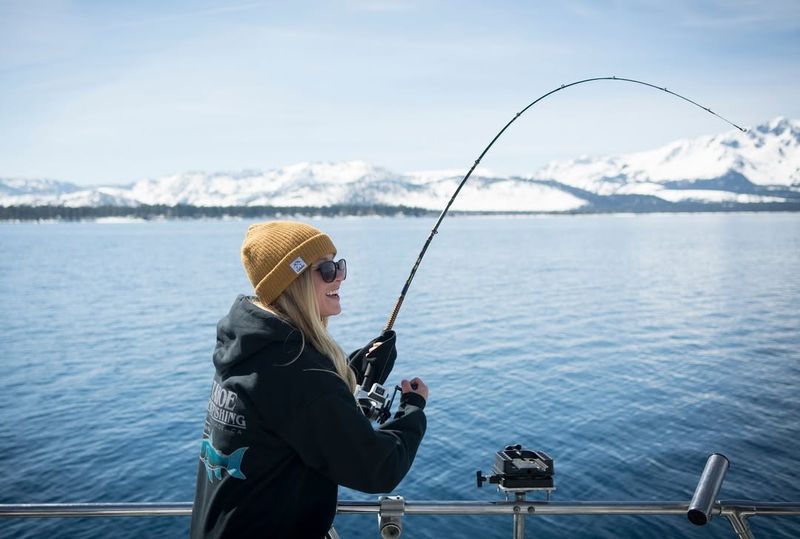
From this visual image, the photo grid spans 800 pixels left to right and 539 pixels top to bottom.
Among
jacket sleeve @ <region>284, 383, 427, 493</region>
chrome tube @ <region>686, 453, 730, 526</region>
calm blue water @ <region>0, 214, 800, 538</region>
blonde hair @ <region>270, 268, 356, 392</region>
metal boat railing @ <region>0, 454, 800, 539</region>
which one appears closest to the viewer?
jacket sleeve @ <region>284, 383, 427, 493</region>

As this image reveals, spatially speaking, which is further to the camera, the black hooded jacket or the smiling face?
the smiling face

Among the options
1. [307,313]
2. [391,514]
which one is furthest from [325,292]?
[391,514]

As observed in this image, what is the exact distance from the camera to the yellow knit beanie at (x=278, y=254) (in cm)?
277

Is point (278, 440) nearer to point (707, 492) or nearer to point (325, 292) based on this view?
point (325, 292)

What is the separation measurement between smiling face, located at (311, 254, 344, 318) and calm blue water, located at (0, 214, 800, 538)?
9901 mm

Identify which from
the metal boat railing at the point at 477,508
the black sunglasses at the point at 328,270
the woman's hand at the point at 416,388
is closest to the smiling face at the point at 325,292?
the black sunglasses at the point at 328,270

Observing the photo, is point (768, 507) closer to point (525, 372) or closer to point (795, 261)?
point (525, 372)

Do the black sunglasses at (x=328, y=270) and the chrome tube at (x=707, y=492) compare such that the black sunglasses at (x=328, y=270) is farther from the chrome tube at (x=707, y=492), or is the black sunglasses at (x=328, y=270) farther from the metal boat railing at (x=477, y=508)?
the chrome tube at (x=707, y=492)

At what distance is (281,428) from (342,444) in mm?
247

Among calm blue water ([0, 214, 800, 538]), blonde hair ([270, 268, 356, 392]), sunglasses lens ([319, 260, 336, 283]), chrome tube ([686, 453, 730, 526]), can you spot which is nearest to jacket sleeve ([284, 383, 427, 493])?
blonde hair ([270, 268, 356, 392])

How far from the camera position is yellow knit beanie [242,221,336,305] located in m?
2.77

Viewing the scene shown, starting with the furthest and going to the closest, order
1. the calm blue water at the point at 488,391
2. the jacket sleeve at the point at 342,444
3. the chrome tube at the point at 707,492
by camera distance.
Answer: the calm blue water at the point at 488,391, the chrome tube at the point at 707,492, the jacket sleeve at the point at 342,444

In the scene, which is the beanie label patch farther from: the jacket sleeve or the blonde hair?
the jacket sleeve

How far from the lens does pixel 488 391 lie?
20047 millimetres
